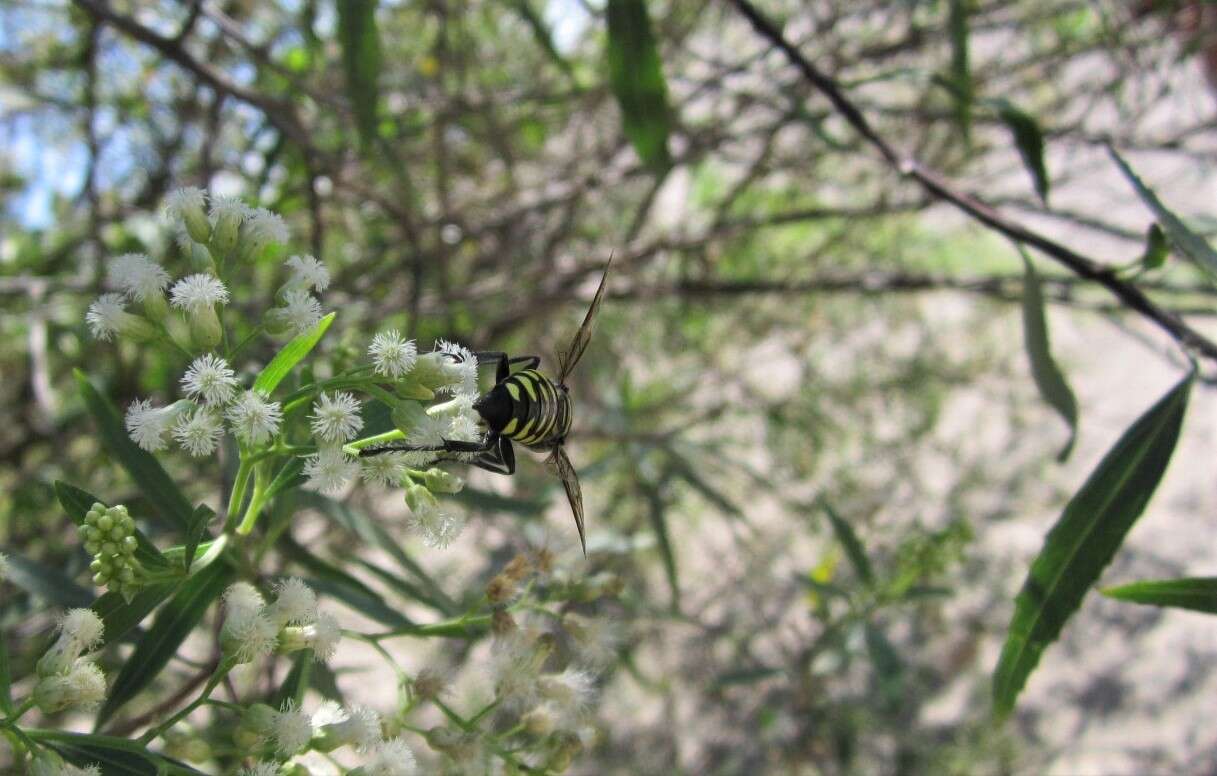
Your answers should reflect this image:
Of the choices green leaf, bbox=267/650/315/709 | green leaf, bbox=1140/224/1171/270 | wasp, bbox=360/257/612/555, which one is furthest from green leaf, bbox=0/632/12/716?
green leaf, bbox=1140/224/1171/270


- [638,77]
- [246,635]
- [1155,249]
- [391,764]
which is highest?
[638,77]

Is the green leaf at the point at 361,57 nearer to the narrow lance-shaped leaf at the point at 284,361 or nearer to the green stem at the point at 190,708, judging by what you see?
the narrow lance-shaped leaf at the point at 284,361

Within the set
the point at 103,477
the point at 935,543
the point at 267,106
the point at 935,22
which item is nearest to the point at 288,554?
the point at 267,106

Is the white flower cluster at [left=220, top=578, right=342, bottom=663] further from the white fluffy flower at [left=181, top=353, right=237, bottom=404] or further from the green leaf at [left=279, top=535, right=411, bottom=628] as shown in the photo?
the green leaf at [left=279, top=535, right=411, bottom=628]

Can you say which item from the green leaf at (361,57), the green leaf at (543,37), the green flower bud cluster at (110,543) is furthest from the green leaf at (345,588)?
the green leaf at (543,37)

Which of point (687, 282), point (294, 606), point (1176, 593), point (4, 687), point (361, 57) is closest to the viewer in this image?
point (4, 687)

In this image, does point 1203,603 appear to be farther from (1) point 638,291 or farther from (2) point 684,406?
(2) point 684,406

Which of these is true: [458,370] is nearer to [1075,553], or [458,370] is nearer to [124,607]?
[124,607]

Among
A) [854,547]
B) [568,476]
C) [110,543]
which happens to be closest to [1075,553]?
[568,476]
